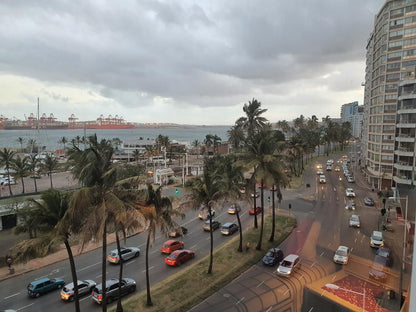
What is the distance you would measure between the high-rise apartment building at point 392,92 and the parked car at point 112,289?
50.9 meters

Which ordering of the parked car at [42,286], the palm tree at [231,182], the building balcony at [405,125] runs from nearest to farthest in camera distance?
the parked car at [42,286], the palm tree at [231,182], the building balcony at [405,125]

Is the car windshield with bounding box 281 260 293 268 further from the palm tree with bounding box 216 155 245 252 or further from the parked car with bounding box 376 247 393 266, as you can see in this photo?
the parked car with bounding box 376 247 393 266

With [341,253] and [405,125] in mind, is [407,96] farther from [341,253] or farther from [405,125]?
[341,253]

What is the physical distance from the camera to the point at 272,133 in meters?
26.9

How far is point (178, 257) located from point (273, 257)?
8.87m

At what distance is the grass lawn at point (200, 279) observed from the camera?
762 inches

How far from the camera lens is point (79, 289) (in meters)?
20.6

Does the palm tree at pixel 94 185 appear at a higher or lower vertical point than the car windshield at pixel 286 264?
higher

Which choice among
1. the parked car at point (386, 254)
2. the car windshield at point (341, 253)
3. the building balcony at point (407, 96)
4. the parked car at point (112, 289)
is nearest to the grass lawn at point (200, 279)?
the parked car at point (112, 289)

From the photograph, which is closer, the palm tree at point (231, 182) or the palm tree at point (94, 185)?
the palm tree at point (94, 185)

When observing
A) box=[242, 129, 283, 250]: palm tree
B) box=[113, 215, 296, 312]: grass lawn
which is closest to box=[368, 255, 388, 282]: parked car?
box=[113, 215, 296, 312]: grass lawn

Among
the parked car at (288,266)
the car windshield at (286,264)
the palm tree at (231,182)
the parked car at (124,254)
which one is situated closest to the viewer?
the palm tree at (231,182)

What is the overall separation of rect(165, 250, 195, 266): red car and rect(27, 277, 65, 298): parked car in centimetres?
877

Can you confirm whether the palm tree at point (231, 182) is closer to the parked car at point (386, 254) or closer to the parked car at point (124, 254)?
the parked car at point (124, 254)
